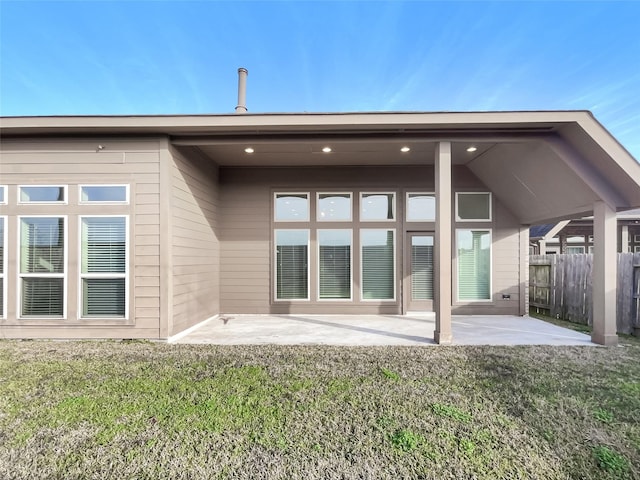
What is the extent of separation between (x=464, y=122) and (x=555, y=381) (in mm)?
3215

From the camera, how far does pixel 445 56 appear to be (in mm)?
9984

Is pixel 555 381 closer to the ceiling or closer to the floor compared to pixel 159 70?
closer to the floor

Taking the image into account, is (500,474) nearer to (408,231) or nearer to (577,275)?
(408,231)

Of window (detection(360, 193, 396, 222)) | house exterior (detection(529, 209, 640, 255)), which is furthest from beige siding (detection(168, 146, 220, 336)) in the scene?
house exterior (detection(529, 209, 640, 255))

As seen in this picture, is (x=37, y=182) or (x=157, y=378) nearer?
(x=157, y=378)

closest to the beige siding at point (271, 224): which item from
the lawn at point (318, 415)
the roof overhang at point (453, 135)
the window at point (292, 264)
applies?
the window at point (292, 264)

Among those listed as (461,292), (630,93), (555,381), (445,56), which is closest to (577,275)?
(461,292)

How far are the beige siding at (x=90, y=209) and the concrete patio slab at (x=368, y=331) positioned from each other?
2.83ft

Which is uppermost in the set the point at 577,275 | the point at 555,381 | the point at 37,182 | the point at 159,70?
the point at 159,70

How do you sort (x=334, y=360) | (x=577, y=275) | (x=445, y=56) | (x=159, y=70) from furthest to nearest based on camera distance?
1. (x=159, y=70)
2. (x=445, y=56)
3. (x=577, y=275)
4. (x=334, y=360)

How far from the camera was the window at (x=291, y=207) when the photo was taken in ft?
20.8

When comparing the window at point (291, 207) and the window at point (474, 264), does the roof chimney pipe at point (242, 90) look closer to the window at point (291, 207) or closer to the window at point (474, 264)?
the window at point (291, 207)

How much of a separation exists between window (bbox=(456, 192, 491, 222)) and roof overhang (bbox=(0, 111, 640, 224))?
4.16 feet

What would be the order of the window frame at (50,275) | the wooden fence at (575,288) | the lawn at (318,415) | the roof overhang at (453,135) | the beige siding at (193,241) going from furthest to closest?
the wooden fence at (575,288)
the beige siding at (193,241)
the window frame at (50,275)
the roof overhang at (453,135)
the lawn at (318,415)
